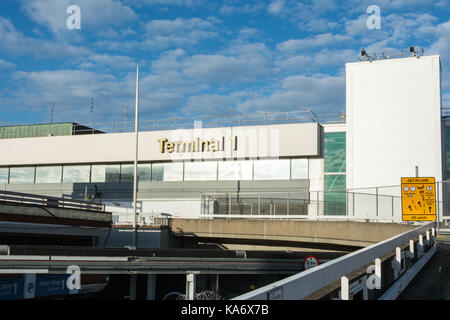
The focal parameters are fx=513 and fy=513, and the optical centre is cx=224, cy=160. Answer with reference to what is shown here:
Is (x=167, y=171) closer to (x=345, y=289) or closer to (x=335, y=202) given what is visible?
(x=335, y=202)

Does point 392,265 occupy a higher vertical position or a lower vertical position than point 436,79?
lower

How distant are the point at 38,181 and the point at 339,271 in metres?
44.1

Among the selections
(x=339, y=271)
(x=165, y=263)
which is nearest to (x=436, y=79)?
(x=165, y=263)

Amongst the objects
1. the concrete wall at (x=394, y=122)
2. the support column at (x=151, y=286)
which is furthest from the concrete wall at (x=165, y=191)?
the support column at (x=151, y=286)

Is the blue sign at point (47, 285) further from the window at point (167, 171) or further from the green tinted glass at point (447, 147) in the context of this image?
the green tinted glass at point (447, 147)

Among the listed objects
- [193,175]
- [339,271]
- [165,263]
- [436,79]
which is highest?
[436,79]

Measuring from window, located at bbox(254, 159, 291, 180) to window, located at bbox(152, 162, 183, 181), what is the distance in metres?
6.64

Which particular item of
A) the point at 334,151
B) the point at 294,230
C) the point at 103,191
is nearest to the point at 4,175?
the point at 103,191

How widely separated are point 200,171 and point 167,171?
3.04 m

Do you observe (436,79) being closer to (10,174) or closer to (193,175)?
(193,175)

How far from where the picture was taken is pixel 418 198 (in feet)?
65.1

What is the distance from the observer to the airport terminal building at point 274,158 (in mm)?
35562

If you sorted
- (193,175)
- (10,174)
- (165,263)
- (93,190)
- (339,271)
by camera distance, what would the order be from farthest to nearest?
(10,174), (93,190), (193,175), (165,263), (339,271)

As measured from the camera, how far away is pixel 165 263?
19.5m
